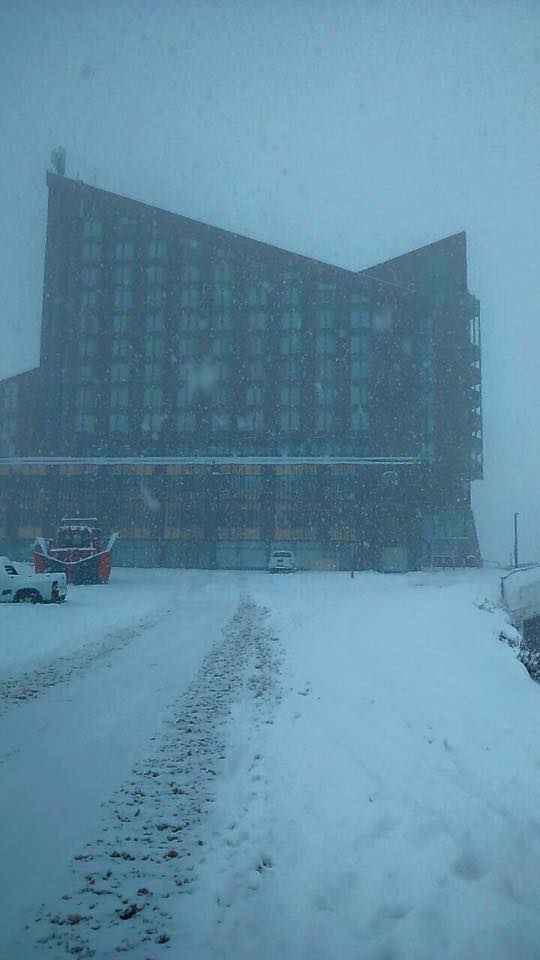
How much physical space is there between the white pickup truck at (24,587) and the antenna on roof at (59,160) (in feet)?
222

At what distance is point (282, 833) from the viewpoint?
469 centimetres

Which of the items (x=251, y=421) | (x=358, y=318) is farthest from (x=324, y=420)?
(x=358, y=318)

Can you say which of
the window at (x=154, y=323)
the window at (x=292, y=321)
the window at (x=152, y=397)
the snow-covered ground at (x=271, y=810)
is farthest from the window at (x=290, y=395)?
the snow-covered ground at (x=271, y=810)

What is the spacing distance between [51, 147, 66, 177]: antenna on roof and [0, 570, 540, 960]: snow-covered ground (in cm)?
7850

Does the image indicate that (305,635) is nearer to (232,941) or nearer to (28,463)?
(232,941)

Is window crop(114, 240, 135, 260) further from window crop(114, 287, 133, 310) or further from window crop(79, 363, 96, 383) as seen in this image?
window crop(79, 363, 96, 383)

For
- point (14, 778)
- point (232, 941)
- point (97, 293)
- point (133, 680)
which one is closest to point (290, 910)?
point (232, 941)

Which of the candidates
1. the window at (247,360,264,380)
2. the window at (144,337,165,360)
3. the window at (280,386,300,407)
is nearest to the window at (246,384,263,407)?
the window at (247,360,264,380)

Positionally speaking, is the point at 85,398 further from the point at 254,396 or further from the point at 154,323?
the point at 254,396

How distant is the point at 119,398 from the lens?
214ft

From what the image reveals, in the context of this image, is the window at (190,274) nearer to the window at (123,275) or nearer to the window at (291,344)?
the window at (123,275)

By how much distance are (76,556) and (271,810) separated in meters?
30.2

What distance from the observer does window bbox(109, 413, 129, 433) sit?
64.9m

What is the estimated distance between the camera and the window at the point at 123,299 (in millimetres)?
66688
